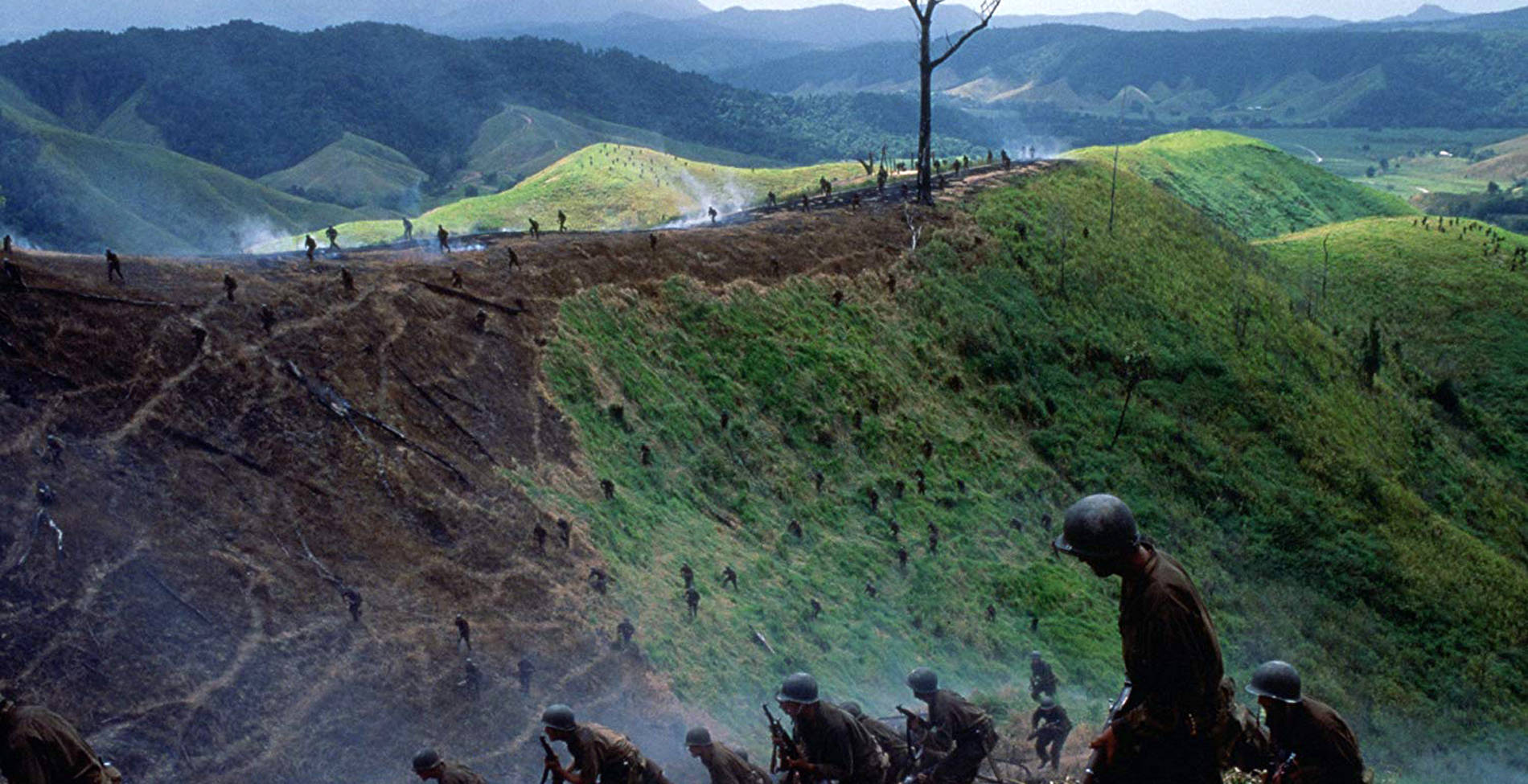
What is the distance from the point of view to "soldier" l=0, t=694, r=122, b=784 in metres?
7.50


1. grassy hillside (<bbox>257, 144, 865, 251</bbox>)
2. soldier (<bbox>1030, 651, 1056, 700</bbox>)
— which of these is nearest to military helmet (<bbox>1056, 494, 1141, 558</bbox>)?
soldier (<bbox>1030, 651, 1056, 700</bbox>)

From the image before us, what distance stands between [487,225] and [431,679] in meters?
62.4

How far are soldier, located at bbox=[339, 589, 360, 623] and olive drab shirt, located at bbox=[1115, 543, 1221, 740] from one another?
11.6m

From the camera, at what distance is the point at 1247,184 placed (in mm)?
95875

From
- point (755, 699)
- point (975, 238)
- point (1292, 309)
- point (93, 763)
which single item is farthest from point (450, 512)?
point (1292, 309)

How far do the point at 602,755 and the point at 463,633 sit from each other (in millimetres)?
6334

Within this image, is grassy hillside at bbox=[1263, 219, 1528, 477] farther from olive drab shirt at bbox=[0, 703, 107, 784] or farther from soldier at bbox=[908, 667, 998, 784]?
olive drab shirt at bbox=[0, 703, 107, 784]

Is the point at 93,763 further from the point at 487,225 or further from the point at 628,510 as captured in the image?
the point at 487,225

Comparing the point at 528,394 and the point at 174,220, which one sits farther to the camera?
the point at 174,220

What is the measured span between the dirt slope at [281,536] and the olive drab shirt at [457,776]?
12.3ft

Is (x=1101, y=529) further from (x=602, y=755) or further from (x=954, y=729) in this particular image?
(x=954, y=729)

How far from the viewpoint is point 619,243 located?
2909 cm

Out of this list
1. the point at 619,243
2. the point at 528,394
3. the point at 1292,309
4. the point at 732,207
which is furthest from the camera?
the point at 732,207

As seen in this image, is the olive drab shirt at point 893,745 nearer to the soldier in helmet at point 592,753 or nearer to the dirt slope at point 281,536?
the soldier in helmet at point 592,753
